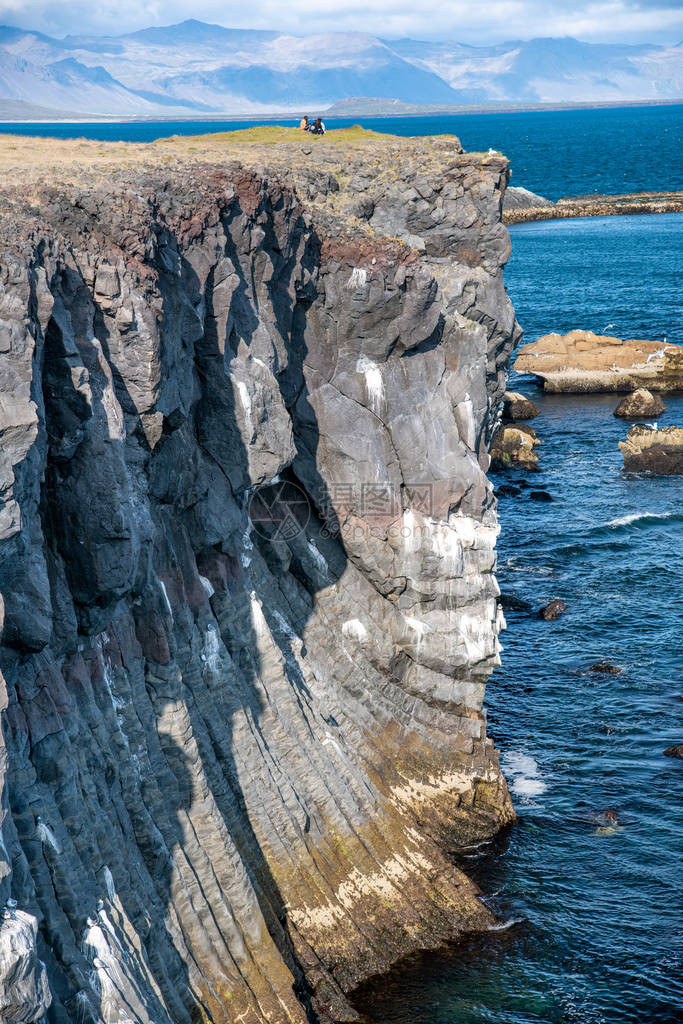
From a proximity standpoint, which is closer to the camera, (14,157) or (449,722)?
(14,157)

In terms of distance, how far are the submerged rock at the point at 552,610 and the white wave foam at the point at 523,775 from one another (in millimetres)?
13070

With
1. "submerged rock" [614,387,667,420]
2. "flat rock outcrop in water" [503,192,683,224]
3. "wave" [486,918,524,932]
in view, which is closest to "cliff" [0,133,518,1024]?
"wave" [486,918,524,932]

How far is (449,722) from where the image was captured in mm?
40812

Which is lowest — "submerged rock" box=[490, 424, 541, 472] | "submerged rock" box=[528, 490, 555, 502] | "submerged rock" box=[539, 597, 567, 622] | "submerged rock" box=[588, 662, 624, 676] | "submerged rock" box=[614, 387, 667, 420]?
"submerged rock" box=[588, 662, 624, 676]

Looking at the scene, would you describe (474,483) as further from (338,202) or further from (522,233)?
(522,233)

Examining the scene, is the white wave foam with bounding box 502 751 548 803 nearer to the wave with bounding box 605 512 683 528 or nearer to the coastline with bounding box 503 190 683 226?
the wave with bounding box 605 512 683 528

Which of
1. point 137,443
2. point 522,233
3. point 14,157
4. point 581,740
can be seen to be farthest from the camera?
point 522,233

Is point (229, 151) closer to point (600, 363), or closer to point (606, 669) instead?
point (606, 669)

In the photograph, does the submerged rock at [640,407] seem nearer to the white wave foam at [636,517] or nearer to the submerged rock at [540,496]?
the submerged rock at [540,496]

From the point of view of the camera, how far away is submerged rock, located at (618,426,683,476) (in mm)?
76875

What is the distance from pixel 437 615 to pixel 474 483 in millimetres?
5048

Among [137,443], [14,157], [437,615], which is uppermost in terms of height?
[14,157]

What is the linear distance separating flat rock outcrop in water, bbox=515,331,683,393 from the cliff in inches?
2004

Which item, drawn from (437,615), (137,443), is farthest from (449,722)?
(137,443)
